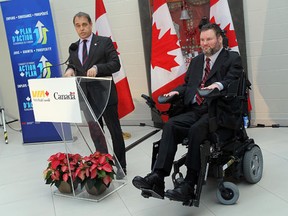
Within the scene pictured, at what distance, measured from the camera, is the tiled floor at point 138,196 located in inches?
99.9

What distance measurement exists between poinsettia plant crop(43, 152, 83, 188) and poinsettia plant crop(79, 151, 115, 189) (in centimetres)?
5

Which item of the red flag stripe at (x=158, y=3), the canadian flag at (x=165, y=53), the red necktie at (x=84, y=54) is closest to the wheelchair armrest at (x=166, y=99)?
the red necktie at (x=84, y=54)

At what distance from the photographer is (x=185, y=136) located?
2.66 m

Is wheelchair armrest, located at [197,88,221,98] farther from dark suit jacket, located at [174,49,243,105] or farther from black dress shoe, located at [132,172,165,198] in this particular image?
black dress shoe, located at [132,172,165,198]

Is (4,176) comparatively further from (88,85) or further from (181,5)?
(181,5)

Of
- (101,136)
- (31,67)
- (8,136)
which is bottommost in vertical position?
(8,136)

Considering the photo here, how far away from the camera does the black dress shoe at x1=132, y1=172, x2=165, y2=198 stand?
2.39 metres

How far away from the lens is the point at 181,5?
4520 mm

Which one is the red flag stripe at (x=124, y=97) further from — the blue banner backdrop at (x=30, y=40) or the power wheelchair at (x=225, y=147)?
the power wheelchair at (x=225, y=147)

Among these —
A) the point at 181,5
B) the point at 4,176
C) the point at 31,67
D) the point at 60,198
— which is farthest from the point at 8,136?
the point at 181,5

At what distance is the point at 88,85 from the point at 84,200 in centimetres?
88

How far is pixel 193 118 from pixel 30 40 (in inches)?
105

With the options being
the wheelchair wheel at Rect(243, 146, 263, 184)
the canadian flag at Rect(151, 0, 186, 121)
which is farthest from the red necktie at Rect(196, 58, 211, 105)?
the canadian flag at Rect(151, 0, 186, 121)

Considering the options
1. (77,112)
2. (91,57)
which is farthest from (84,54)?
(77,112)
